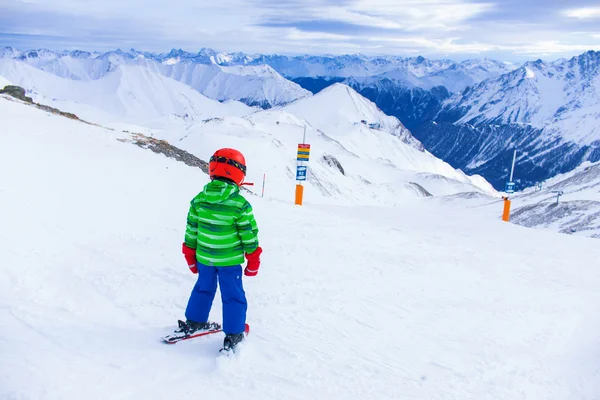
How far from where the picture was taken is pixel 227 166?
533 cm

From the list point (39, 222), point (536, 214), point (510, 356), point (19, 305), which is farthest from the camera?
point (536, 214)

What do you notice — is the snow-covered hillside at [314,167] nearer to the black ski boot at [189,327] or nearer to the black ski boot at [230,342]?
the black ski boot at [189,327]

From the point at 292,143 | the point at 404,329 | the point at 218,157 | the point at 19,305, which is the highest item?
the point at 218,157

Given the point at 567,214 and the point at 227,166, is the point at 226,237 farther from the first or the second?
the point at 567,214

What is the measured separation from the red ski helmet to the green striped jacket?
0.27ft

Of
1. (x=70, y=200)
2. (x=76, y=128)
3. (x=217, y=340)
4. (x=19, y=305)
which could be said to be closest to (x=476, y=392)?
(x=217, y=340)

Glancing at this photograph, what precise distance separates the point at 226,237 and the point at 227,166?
800mm

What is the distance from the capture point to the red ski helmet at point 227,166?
533 centimetres

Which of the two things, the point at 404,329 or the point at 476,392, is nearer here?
the point at 476,392

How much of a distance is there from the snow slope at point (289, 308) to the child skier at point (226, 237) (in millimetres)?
489

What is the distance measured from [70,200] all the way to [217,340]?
21.8ft

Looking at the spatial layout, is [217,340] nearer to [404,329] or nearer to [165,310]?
[165,310]

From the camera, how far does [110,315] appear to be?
606cm

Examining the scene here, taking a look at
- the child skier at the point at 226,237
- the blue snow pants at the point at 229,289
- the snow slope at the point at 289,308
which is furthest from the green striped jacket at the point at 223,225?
A: the snow slope at the point at 289,308
